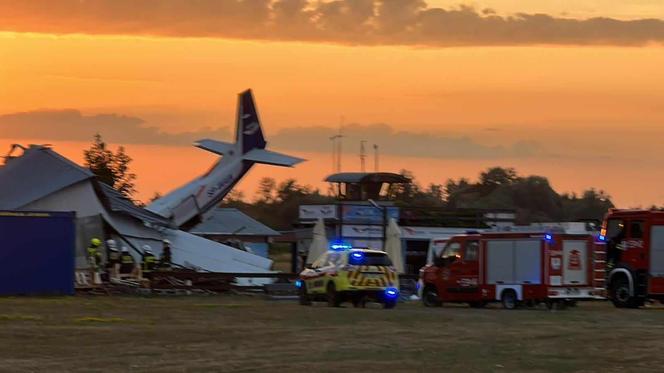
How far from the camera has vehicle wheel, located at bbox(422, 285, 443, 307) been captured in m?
37.4

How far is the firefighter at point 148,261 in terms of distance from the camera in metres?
45.9

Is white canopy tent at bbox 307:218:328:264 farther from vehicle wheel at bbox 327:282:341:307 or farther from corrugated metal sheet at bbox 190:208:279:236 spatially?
corrugated metal sheet at bbox 190:208:279:236

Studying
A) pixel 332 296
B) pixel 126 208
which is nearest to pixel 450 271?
pixel 332 296

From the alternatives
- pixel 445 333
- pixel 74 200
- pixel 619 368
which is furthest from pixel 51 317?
pixel 74 200

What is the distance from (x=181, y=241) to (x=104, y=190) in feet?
14.8

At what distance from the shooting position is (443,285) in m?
37.0

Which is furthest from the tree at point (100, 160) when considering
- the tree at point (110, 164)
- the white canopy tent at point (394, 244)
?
the white canopy tent at point (394, 244)

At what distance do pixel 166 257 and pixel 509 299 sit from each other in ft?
61.4

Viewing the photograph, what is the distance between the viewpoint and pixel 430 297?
37.7 meters

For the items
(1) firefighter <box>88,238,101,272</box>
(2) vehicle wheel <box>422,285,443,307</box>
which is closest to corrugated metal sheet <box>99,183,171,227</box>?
(1) firefighter <box>88,238,101,272</box>

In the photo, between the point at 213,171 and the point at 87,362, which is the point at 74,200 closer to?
the point at 213,171

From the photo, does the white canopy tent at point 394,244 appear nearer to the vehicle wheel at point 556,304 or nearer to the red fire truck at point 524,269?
the red fire truck at point 524,269

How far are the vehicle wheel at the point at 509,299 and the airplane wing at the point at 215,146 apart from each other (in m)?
32.0

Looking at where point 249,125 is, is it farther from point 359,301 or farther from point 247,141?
point 359,301
